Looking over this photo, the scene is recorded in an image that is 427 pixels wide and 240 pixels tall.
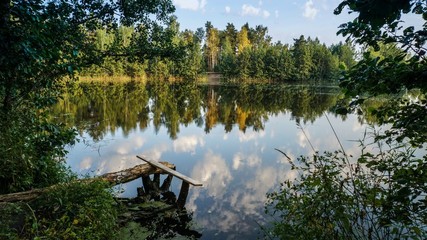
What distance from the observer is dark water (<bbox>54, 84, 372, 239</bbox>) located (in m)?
9.50

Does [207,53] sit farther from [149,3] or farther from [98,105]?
[149,3]

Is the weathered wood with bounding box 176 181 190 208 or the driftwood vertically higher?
the driftwood

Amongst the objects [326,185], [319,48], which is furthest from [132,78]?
Result: [326,185]

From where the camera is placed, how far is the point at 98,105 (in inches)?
1281

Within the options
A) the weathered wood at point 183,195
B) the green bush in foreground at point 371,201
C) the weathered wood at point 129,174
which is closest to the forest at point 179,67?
the green bush in foreground at point 371,201

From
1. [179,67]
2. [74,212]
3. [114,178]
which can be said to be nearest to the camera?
[74,212]

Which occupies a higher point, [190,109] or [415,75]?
[415,75]

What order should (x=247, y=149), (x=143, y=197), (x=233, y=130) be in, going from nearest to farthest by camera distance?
(x=143, y=197) → (x=247, y=149) → (x=233, y=130)

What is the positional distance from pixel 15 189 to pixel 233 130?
16233 mm

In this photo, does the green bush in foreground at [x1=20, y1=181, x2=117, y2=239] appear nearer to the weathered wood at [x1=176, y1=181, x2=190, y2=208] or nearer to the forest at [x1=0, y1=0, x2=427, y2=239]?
the forest at [x1=0, y1=0, x2=427, y2=239]

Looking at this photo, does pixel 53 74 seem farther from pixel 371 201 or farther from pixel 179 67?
pixel 371 201

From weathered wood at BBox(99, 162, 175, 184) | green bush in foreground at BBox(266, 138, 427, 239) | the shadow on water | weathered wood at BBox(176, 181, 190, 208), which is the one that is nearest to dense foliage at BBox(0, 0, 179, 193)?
weathered wood at BBox(99, 162, 175, 184)

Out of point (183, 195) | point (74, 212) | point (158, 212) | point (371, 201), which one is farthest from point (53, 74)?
point (371, 201)

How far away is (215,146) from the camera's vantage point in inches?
699
